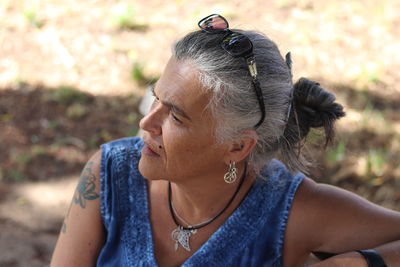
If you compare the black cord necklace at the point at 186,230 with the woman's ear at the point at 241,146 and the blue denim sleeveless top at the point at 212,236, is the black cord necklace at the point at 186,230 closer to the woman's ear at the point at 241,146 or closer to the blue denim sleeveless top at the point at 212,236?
the blue denim sleeveless top at the point at 212,236

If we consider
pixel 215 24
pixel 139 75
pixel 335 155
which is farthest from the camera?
pixel 139 75

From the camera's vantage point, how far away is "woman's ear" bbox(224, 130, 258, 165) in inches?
77.0

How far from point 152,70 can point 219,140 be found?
2663mm

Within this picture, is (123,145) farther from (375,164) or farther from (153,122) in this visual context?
(375,164)

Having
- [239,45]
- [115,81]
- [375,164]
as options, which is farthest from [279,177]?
[115,81]

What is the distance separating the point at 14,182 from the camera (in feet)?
11.8

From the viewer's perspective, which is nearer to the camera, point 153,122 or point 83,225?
point 153,122

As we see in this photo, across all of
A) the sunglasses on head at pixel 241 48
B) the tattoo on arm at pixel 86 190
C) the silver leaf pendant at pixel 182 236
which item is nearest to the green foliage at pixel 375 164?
the silver leaf pendant at pixel 182 236

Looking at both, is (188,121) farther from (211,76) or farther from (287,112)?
(287,112)

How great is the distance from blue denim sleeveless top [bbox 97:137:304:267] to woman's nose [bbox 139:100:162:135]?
30 cm

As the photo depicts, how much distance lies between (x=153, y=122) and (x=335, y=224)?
28.8 inches

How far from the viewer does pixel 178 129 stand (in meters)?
1.87

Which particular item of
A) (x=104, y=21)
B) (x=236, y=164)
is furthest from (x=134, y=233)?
(x=104, y=21)

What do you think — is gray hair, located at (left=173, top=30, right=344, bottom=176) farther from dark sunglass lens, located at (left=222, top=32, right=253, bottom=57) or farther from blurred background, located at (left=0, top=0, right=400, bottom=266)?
blurred background, located at (left=0, top=0, right=400, bottom=266)
